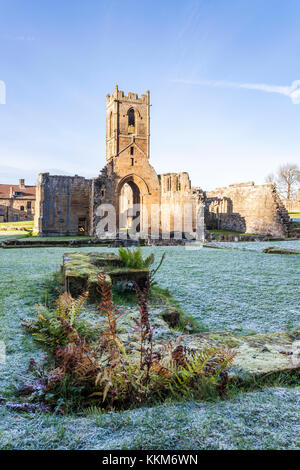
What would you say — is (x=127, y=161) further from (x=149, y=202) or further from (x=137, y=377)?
(x=137, y=377)

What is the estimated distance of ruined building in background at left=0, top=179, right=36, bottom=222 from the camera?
55.1 metres

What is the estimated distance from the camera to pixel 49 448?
1.20 meters

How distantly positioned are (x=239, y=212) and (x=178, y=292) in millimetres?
23168

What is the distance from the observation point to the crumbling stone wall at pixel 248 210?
71.9 feet

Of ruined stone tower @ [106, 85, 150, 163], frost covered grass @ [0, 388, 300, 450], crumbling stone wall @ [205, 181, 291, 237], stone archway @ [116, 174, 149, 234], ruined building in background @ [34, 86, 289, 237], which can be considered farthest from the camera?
ruined stone tower @ [106, 85, 150, 163]

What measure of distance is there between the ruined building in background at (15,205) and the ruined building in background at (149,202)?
101 feet

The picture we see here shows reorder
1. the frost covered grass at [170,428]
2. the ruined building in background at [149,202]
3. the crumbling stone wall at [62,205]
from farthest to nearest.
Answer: the crumbling stone wall at [62,205] < the ruined building in background at [149,202] < the frost covered grass at [170,428]

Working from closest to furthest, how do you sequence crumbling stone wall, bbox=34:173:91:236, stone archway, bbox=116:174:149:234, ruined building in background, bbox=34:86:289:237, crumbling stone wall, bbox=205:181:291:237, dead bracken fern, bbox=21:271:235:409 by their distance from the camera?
dead bracken fern, bbox=21:271:235:409
crumbling stone wall, bbox=205:181:291:237
ruined building in background, bbox=34:86:289:237
crumbling stone wall, bbox=34:173:91:236
stone archway, bbox=116:174:149:234

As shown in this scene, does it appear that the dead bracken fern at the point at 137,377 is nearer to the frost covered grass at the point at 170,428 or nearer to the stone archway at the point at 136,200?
the frost covered grass at the point at 170,428

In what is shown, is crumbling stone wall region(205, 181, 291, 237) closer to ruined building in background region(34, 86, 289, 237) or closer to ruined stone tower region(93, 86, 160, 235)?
ruined building in background region(34, 86, 289, 237)

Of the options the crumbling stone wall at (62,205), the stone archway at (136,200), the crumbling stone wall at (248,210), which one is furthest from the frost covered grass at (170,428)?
the stone archway at (136,200)

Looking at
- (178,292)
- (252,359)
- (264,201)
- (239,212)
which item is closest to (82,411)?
(252,359)

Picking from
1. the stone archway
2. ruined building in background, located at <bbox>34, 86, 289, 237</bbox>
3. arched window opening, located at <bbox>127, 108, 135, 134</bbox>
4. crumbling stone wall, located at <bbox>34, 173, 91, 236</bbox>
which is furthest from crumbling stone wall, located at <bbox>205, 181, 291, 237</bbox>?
arched window opening, located at <bbox>127, 108, 135, 134</bbox>
